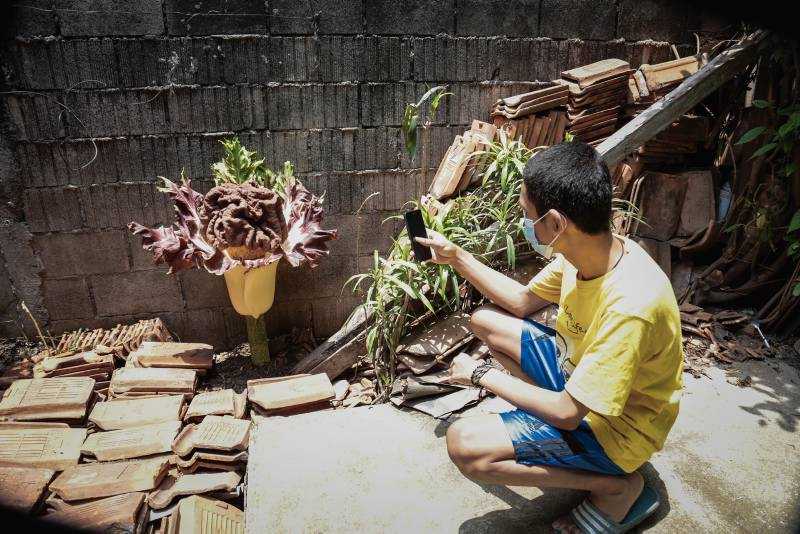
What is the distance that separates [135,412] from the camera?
3162 mm

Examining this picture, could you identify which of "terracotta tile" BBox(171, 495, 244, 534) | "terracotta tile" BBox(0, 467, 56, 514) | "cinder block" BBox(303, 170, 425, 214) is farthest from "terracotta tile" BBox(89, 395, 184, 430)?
"cinder block" BBox(303, 170, 425, 214)

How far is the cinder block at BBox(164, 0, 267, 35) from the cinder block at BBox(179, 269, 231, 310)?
1.70m

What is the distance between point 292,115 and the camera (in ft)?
11.8

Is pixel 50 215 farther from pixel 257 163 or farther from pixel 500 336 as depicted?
pixel 500 336

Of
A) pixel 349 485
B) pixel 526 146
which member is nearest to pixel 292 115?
pixel 526 146

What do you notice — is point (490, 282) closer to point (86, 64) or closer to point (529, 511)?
point (529, 511)

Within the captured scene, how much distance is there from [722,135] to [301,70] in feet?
10.6

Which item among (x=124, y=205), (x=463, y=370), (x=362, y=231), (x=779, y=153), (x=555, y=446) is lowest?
(x=555, y=446)

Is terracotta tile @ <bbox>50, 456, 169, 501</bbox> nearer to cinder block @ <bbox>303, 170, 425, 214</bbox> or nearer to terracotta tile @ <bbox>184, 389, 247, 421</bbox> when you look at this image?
terracotta tile @ <bbox>184, 389, 247, 421</bbox>

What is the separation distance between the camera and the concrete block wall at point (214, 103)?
3266 millimetres

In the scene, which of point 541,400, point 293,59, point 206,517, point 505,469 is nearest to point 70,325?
point 206,517

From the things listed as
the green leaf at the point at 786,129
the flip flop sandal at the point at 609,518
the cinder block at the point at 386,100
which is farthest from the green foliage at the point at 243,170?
the green leaf at the point at 786,129

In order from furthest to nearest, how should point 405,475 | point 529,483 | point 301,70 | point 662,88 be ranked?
point 662,88, point 301,70, point 405,475, point 529,483

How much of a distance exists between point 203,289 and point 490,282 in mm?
2409
